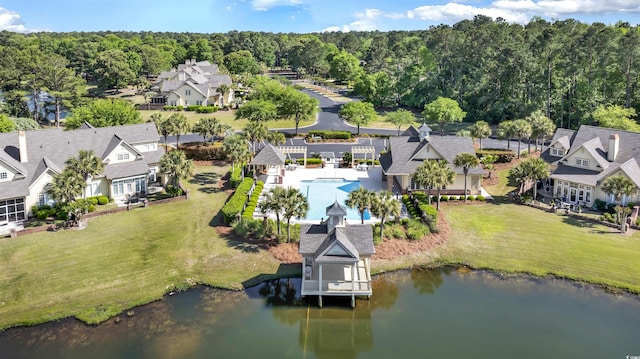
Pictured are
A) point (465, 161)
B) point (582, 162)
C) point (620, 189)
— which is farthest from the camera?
point (582, 162)

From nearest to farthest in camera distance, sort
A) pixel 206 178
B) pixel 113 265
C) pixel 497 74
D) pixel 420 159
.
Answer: pixel 113 265
pixel 420 159
pixel 206 178
pixel 497 74

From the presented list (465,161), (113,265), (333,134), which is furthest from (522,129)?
(113,265)

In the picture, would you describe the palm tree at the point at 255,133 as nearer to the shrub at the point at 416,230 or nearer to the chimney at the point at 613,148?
the shrub at the point at 416,230

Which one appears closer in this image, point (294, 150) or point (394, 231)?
point (394, 231)

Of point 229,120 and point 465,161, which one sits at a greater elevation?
point 229,120

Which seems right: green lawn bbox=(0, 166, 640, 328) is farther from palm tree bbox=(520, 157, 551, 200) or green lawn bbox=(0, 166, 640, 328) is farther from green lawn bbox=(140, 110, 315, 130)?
green lawn bbox=(140, 110, 315, 130)

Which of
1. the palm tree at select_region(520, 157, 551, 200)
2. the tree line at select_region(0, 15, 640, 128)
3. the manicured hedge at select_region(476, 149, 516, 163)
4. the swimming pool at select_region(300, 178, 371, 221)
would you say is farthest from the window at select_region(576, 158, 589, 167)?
the tree line at select_region(0, 15, 640, 128)

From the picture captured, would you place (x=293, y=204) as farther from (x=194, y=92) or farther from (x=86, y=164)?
(x=194, y=92)
